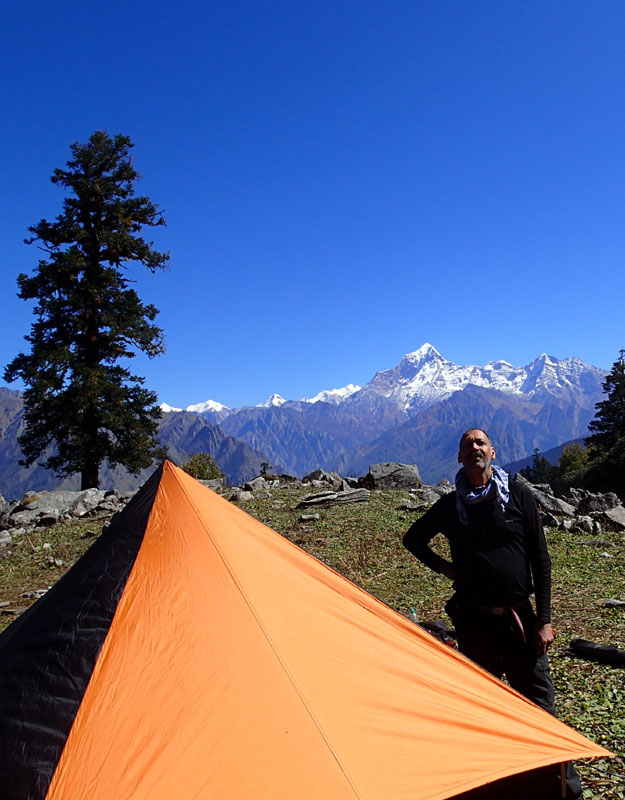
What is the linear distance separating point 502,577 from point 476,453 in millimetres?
1013

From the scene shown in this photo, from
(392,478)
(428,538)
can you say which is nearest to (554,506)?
(392,478)

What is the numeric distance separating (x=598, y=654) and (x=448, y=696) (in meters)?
3.96

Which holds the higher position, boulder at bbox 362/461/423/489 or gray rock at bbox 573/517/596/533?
boulder at bbox 362/461/423/489

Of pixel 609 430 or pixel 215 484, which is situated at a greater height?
pixel 609 430

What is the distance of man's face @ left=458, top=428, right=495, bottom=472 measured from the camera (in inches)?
176

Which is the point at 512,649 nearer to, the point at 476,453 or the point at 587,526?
the point at 476,453

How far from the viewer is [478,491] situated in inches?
178

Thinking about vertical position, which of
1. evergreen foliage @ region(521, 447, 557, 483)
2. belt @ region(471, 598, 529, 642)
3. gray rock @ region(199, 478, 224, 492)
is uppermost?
belt @ region(471, 598, 529, 642)

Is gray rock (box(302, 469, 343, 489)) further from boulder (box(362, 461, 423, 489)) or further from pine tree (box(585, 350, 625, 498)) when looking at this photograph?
pine tree (box(585, 350, 625, 498))

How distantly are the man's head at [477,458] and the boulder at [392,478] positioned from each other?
64.9ft

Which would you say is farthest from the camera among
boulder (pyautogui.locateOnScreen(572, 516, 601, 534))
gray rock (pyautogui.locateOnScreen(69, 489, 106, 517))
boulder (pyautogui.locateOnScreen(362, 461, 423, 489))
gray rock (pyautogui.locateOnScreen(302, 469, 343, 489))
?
gray rock (pyautogui.locateOnScreen(302, 469, 343, 489))

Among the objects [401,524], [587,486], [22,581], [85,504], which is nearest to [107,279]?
[85,504]

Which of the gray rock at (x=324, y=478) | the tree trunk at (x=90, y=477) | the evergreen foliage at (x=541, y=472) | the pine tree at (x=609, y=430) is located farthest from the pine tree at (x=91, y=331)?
the evergreen foliage at (x=541, y=472)

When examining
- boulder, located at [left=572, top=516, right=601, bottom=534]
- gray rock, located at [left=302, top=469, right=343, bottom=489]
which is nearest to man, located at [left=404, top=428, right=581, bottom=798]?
boulder, located at [left=572, top=516, right=601, bottom=534]
